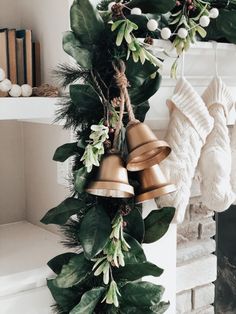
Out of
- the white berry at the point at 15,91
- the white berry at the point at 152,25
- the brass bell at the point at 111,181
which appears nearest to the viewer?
the brass bell at the point at 111,181

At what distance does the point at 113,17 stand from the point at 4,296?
72cm

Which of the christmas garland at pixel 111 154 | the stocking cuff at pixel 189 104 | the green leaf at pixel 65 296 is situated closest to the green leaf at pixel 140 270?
the christmas garland at pixel 111 154

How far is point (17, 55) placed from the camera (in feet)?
4.71

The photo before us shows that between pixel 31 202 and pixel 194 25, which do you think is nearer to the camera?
pixel 194 25

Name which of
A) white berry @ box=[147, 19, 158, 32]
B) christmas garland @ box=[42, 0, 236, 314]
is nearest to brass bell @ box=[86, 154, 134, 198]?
christmas garland @ box=[42, 0, 236, 314]

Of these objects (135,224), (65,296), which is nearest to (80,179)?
(135,224)

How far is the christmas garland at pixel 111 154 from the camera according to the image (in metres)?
1.20

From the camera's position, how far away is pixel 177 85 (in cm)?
141

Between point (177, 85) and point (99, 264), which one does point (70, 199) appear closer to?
point (99, 264)

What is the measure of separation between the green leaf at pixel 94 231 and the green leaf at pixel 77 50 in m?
0.34

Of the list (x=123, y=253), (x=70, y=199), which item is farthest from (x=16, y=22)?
(x=123, y=253)

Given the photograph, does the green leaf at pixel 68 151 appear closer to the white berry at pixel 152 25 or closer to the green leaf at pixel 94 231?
the green leaf at pixel 94 231

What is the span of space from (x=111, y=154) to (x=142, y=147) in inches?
3.3

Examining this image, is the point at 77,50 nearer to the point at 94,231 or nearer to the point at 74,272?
the point at 94,231
